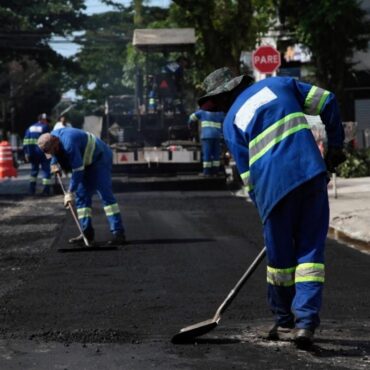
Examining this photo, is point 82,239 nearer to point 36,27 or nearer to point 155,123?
point 155,123

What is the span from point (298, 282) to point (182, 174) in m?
16.6

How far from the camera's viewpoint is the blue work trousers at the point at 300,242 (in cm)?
625

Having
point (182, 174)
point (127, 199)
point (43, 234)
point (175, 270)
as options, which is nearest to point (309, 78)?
point (182, 174)

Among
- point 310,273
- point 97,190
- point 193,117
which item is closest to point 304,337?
point 310,273

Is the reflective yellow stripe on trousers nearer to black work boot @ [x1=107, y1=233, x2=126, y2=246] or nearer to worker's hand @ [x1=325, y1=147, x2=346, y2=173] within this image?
worker's hand @ [x1=325, y1=147, x2=346, y2=173]

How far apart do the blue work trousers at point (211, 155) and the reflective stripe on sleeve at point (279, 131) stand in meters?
15.5

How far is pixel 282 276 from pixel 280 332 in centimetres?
34

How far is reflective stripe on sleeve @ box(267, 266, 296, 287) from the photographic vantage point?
21.0 ft

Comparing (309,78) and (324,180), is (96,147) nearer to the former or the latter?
(324,180)

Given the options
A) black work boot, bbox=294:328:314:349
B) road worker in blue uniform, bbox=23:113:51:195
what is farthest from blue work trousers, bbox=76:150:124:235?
road worker in blue uniform, bbox=23:113:51:195

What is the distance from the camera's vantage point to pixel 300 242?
6375 mm

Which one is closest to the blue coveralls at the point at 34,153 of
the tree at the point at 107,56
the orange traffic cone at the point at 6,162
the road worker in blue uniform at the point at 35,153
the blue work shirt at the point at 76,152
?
the road worker in blue uniform at the point at 35,153

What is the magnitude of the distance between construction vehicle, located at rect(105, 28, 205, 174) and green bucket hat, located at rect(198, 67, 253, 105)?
52.1ft

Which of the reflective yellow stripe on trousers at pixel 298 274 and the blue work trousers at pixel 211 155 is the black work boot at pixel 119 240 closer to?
the reflective yellow stripe on trousers at pixel 298 274
